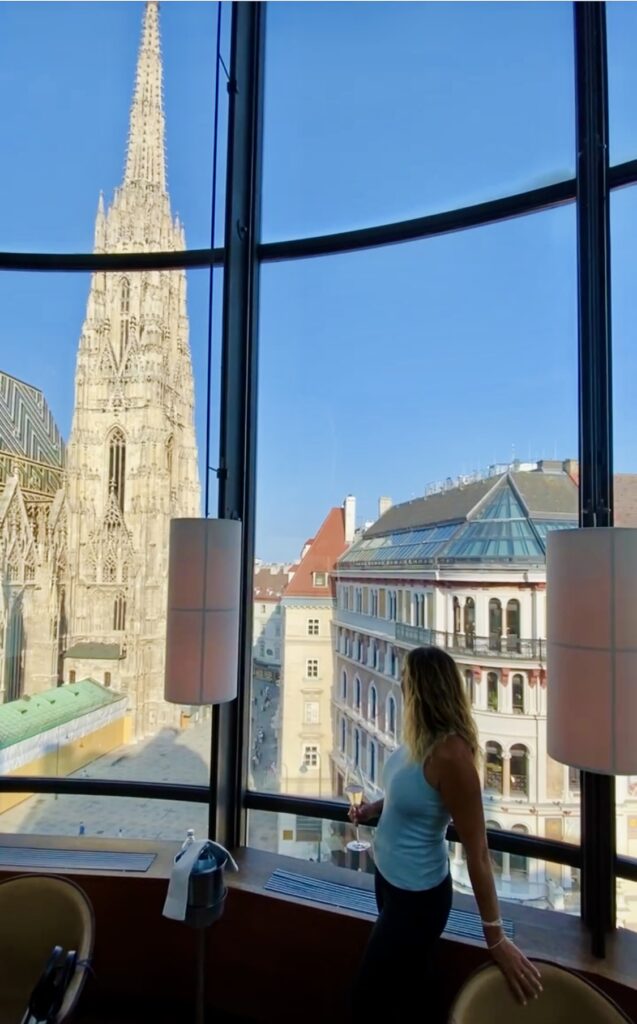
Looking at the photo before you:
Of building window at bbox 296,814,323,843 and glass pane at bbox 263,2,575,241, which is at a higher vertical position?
glass pane at bbox 263,2,575,241

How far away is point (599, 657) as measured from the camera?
52.1 inches

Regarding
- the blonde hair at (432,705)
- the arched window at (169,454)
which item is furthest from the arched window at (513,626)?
the arched window at (169,454)

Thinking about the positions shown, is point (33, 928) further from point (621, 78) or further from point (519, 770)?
point (621, 78)

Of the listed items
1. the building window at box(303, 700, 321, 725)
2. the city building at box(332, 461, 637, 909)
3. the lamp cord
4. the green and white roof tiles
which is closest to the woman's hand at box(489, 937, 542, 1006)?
the city building at box(332, 461, 637, 909)

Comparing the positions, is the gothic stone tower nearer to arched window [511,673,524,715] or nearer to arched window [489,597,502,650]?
arched window [489,597,502,650]

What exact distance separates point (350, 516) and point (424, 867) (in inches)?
55.2

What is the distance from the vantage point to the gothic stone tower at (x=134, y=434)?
2.68m

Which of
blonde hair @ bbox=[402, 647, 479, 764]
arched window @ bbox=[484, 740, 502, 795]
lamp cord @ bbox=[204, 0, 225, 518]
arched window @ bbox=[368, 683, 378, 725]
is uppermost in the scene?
lamp cord @ bbox=[204, 0, 225, 518]

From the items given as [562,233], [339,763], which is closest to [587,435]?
[562,233]

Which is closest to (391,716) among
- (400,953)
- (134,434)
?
(400,953)

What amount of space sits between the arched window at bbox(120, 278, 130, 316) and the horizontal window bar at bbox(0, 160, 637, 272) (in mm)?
157

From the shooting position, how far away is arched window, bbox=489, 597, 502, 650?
A: 2.04 metres

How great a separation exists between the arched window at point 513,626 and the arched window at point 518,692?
0.37ft

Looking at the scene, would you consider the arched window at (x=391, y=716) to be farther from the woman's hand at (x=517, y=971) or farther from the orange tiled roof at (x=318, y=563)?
the woman's hand at (x=517, y=971)
